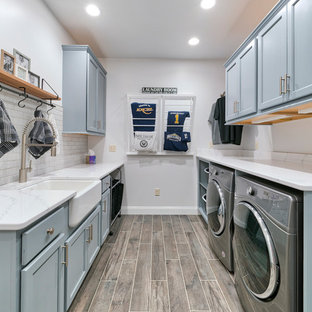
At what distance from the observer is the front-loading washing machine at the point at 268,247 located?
3.15 ft

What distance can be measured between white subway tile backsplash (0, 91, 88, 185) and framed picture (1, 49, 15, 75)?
18 cm

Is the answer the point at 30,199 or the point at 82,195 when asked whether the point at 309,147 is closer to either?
the point at 82,195

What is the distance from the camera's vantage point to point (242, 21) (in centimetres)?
239

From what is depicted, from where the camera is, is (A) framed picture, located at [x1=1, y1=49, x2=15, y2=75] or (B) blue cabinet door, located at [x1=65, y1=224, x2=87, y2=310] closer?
(B) blue cabinet door, located at [x1=65, y1=224, x2=87, y2=310]

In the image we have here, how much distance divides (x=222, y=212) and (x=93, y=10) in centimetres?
249

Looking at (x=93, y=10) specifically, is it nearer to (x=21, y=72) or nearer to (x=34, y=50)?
(x=34, y=50)

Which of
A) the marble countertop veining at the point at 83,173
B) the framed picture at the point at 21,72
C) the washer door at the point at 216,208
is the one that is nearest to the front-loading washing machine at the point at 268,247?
the washer door at the point at 216,208

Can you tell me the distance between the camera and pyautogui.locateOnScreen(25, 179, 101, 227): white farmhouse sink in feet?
4.29

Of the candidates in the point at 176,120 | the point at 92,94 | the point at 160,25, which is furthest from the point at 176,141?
the point at 160,25

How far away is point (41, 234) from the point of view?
3.20 ft

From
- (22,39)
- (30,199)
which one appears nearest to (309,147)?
(30,199)

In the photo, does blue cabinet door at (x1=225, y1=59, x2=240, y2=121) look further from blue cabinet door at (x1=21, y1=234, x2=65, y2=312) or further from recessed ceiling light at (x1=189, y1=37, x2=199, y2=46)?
blue cabinet door at (x1=21, y1=234, x2=65, y2=312)

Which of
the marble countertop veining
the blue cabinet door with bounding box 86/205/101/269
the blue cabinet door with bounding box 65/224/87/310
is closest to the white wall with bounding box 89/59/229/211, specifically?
the marble countertop veining

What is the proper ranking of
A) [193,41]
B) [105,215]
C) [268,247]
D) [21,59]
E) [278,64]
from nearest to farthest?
1. [268,247]
2. [278,64]
3. [21,59]
4. [105,215]
5. [193,41]
